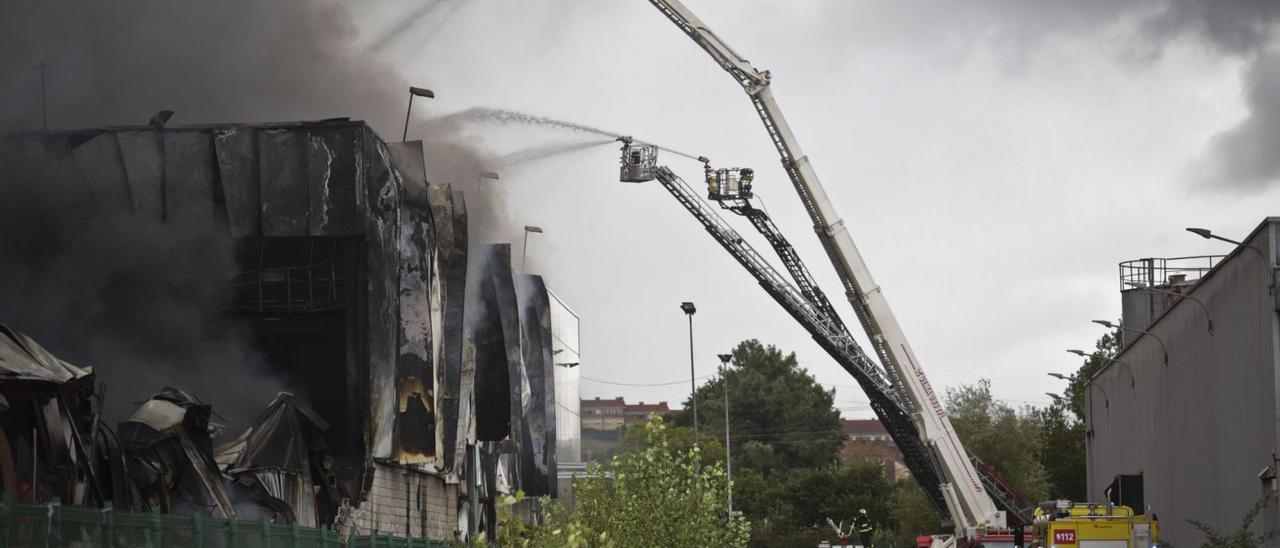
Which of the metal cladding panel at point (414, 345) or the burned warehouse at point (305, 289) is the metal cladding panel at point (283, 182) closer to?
the burned warehouse at point (305, 289)

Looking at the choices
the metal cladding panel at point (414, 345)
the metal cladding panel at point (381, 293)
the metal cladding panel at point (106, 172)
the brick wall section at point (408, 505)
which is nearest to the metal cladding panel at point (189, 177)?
the metal cladding panel at point (106, 172)

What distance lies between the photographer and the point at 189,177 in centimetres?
4194

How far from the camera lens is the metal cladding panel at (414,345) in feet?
149

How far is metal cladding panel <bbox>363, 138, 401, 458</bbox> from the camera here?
43125mm

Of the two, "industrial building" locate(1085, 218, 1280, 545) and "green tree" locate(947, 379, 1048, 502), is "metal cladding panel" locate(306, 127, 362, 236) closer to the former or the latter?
"industrial building" locate(1085, 218, 1280, 545)

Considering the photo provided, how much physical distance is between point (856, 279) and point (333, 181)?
18.1 meters

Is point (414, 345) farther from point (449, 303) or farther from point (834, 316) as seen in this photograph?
point (834, 316)

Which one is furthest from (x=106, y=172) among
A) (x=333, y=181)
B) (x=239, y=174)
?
(x=333, y=181)

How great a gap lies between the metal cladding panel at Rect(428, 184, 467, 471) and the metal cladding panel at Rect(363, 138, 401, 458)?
3.81m

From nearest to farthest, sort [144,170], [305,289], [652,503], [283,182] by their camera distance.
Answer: [652,503] < [144,170] < [283,182] < [305,289]

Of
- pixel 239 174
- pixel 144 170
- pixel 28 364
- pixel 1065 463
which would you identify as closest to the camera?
pixel 28 364

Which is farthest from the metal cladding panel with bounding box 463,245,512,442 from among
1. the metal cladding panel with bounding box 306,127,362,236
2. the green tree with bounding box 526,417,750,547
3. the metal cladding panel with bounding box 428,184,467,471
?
the green tree with bounding box 526,417,750,547

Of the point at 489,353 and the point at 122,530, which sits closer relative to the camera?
the point at 122,530

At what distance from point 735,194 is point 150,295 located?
20.6 meters
